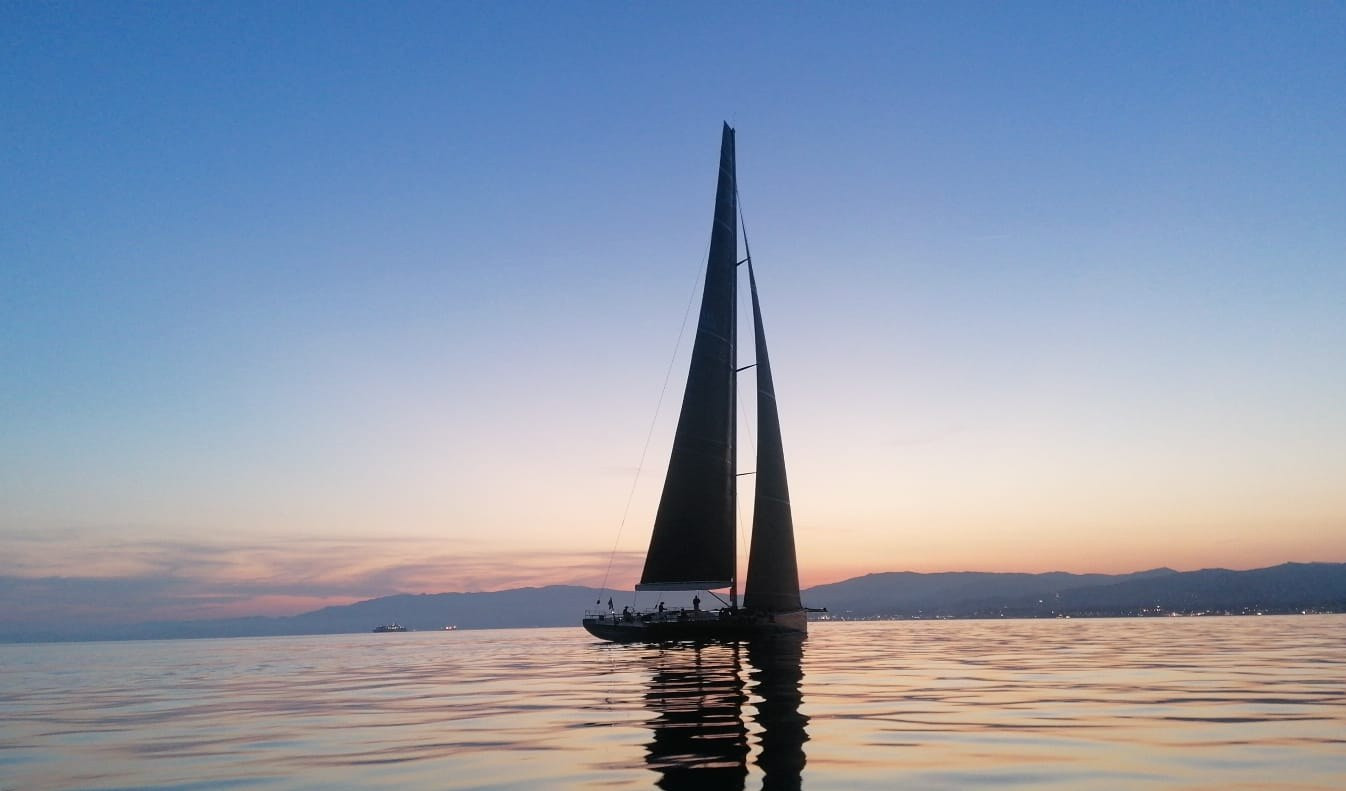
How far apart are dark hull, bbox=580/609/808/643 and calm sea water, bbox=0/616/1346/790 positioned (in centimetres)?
1563

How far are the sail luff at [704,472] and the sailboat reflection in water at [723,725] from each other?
1813 cm

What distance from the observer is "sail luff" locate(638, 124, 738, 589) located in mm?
57438

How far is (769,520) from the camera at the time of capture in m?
58.0

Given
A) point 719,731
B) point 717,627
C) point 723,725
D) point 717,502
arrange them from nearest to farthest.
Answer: point 719,731 → point 723,725 → point 717,627 → point 717,502

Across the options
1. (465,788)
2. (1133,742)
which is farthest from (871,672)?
(465,788)

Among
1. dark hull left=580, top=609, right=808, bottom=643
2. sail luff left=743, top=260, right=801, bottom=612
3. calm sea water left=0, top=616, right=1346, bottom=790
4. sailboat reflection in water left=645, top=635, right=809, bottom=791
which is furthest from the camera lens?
sail luff left=743, top=260, right=801, bottom=612

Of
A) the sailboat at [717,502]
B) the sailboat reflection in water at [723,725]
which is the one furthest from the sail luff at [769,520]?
the sailboat reflection in water at [723,725]

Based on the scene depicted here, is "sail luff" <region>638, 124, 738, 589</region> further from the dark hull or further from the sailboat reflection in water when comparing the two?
the sailboat reflection in water

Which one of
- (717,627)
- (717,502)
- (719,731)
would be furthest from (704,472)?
(719,731)

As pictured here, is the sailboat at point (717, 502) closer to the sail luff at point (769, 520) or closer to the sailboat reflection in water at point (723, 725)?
the sail luff at point (769, 520)

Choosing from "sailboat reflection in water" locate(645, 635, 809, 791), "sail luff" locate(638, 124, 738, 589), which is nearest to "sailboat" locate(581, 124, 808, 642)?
"sail luff" locate(638, 124, 738, 589)

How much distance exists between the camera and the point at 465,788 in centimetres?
1340

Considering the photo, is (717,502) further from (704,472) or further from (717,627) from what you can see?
(717,627)

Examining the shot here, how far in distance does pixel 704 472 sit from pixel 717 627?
9.70 metres
